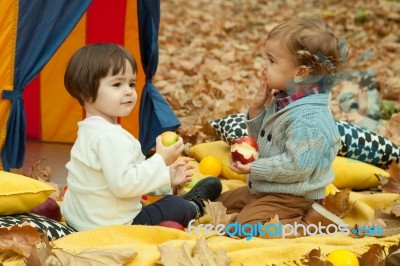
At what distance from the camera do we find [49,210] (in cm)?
379

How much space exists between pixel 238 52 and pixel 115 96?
21.9ft

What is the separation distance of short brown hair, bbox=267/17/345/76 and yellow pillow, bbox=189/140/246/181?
47.7 inches

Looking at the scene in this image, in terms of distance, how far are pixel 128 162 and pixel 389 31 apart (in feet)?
25.7

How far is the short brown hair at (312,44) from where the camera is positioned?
371cm

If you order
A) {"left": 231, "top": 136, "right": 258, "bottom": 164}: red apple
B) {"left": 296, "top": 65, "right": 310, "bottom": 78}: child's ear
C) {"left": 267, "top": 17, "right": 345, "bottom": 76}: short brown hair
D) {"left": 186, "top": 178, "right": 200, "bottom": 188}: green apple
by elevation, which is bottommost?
{"left": 186, "top": 178, "right": 200, "bottom": 188}: green apple

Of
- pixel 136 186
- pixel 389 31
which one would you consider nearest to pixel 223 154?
pixel 136 186

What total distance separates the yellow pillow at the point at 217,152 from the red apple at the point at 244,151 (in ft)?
3.29

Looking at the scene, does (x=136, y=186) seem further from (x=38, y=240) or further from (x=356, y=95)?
(x=356, y=95)

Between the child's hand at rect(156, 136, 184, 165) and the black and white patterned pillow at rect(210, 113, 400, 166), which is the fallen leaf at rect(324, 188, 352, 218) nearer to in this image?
the black and white patterned pillow at rect(210, 113, 400, 166)

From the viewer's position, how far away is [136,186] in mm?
3408

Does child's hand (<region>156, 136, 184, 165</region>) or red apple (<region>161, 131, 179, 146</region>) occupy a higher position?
red apple (<region>161, 131, 179, 146</region>)

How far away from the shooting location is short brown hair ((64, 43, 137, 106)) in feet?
11.5

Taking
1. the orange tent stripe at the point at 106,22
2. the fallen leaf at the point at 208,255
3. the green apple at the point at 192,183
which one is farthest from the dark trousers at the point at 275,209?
the orange tent stripe at the point at 106,22

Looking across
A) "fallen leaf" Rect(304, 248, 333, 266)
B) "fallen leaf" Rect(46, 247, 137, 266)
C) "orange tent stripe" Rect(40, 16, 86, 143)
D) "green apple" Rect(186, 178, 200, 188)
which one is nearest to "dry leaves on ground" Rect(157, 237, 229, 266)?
"fallen leaf" Rect(46, 247, 137, 266)
